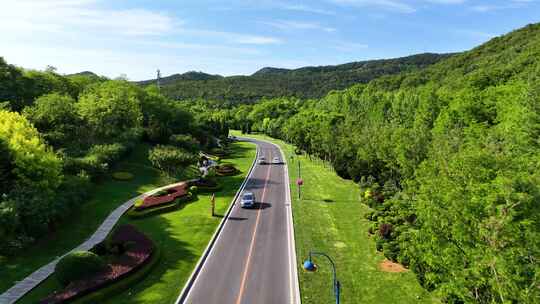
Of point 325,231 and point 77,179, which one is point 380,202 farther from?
point 77,179

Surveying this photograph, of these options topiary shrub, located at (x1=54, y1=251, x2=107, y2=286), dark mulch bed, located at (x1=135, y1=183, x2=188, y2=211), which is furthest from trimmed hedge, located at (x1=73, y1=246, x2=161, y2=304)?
dark mulch bed, located at (x1=135, y1=183, x2=188, y2=211)

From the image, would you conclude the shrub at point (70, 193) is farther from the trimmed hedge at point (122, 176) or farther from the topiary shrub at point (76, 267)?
the trimmed hedge at point (122, 176)

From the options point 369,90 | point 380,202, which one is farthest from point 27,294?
point 369,90

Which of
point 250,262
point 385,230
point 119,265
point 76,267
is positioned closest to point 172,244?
point 119,265

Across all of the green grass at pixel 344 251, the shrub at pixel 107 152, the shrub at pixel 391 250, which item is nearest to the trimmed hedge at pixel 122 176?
the shrub at pixel 107 152

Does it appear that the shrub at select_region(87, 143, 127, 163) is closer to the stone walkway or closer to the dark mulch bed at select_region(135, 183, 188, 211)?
the dark mulch bed at select_region(135, 183, 188, 211)
